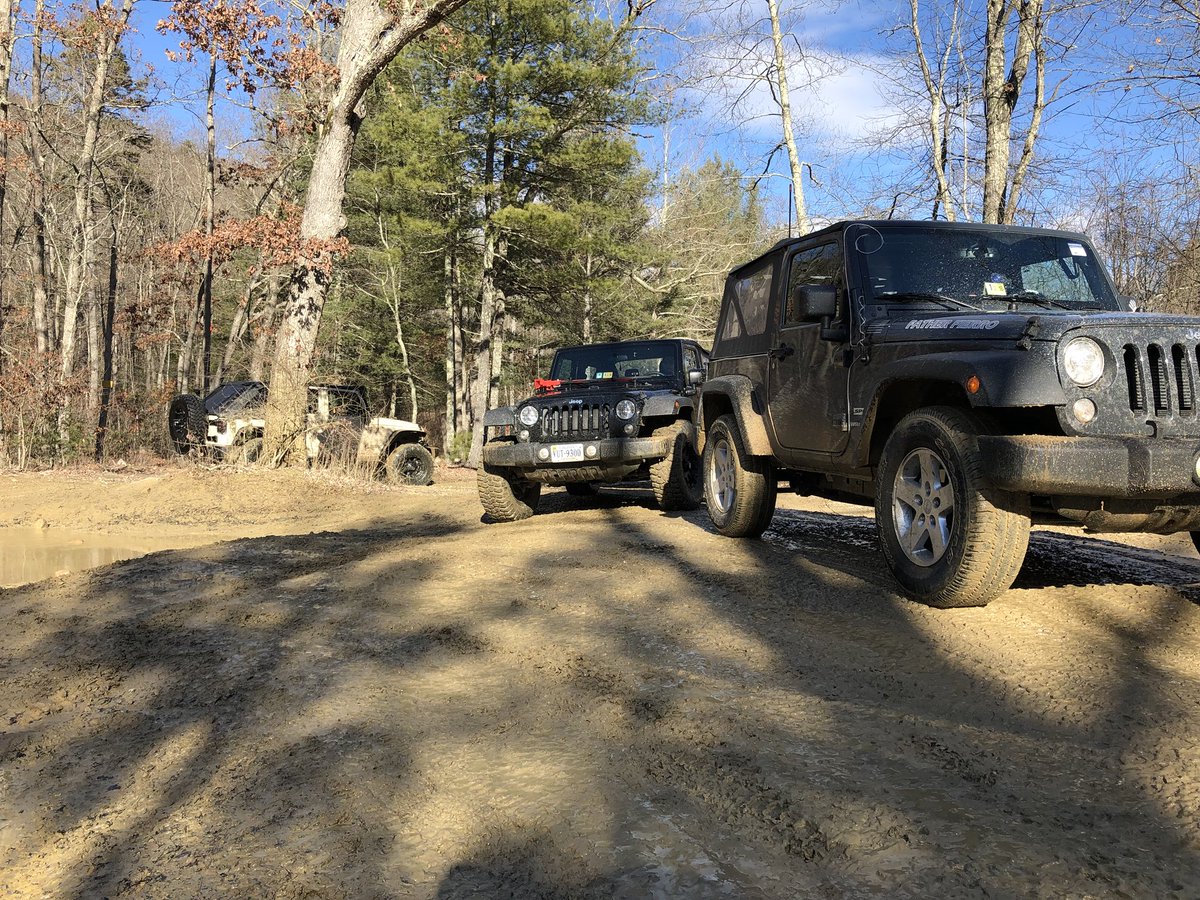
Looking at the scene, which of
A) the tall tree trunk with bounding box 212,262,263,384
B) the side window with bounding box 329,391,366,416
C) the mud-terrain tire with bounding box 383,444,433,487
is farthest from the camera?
the tall tree trunk with bounding box 212,262,263,384

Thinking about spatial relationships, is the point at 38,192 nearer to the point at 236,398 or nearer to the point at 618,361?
the point at 236,398

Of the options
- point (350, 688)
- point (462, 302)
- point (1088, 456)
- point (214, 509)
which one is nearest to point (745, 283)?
point (1088, 456)

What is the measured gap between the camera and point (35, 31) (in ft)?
66.0

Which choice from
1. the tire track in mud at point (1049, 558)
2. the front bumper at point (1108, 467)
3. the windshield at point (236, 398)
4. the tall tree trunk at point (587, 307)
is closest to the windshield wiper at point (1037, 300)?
the front bumper at point (1108, 467)

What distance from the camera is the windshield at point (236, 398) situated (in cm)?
1473

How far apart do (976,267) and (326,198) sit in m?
11.4

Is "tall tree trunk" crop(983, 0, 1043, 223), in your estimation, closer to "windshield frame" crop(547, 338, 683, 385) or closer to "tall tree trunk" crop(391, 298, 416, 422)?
"windshield frame" crop(547, 338, 683, 385)

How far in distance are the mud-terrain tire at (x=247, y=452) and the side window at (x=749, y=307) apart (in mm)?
9103

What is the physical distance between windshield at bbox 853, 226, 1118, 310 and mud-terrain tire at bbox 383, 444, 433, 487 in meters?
10.5

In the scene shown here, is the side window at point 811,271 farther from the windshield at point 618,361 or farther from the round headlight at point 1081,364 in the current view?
the windshield at point 618,361

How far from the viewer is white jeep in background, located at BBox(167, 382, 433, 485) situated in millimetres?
13695


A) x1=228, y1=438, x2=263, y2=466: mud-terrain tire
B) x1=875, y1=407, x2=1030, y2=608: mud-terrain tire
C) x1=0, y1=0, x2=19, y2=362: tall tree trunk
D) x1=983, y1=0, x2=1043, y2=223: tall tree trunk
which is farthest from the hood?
x1=0, y1=0, x2=19, y2=362: tall tree trunk

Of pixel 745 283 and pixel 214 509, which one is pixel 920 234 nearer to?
pixel 745 283

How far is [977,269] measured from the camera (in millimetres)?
4879
